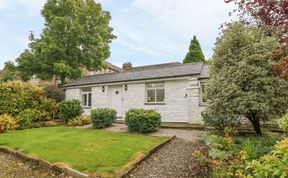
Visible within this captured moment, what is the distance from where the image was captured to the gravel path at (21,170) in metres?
6.23

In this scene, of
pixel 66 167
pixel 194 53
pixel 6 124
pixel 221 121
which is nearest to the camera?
pixel 66 167

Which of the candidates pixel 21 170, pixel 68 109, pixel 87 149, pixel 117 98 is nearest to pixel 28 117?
pixel 68 109

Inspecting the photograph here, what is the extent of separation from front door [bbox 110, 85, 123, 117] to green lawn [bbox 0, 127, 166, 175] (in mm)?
7947

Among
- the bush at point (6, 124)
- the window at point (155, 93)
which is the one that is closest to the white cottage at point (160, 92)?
the window at point (155, 93)

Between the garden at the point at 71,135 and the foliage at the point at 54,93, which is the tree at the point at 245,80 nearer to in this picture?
the garden at the point at 71,135

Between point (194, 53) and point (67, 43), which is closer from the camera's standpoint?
point (67, 43)

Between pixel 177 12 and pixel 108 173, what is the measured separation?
930 centimetres

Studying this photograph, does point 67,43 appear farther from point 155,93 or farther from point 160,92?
point 160,92

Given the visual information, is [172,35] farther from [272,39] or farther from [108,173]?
[108,173]

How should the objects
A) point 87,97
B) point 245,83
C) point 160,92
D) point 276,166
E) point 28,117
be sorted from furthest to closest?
point 87,97 → point 160,92 → point 28,117 → point 245,83 → point 276,166

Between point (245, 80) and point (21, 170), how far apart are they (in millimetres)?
7887

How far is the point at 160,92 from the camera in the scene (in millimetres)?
15688

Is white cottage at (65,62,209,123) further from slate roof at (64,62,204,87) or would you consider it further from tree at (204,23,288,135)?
tree at (204,23,288,135)

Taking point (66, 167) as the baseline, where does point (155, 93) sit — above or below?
above
